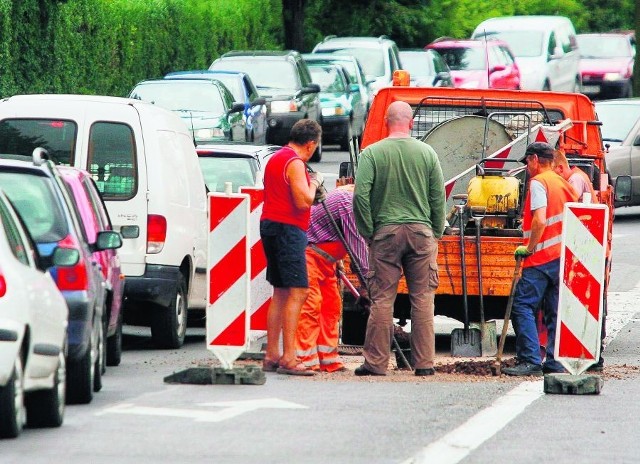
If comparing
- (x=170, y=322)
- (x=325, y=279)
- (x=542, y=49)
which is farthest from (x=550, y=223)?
(x=542, y=49)

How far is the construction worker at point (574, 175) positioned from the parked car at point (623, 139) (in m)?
12.4

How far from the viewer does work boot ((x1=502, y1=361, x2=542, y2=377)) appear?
1331 cm

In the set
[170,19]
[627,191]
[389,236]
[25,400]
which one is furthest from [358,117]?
[25,400]

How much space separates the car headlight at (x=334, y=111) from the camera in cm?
3700

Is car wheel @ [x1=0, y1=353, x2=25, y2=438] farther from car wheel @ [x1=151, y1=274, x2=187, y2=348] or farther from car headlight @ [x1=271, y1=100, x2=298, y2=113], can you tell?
car headlight @ [x1=271, y1=100, x2=298, y2=113]

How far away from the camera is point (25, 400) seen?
10336mm

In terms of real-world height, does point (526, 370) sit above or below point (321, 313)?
below

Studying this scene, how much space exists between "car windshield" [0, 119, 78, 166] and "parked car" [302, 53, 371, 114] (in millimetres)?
23871

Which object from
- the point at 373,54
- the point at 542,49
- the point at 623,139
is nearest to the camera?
the point at 623,139

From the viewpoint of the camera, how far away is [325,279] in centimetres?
1346

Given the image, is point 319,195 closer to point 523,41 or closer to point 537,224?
point 537,224

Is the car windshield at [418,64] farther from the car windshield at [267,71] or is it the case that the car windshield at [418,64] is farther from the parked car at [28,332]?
the parked car at [28,332]

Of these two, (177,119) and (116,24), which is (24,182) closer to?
(177,119)

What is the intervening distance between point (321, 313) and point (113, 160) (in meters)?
2.41
